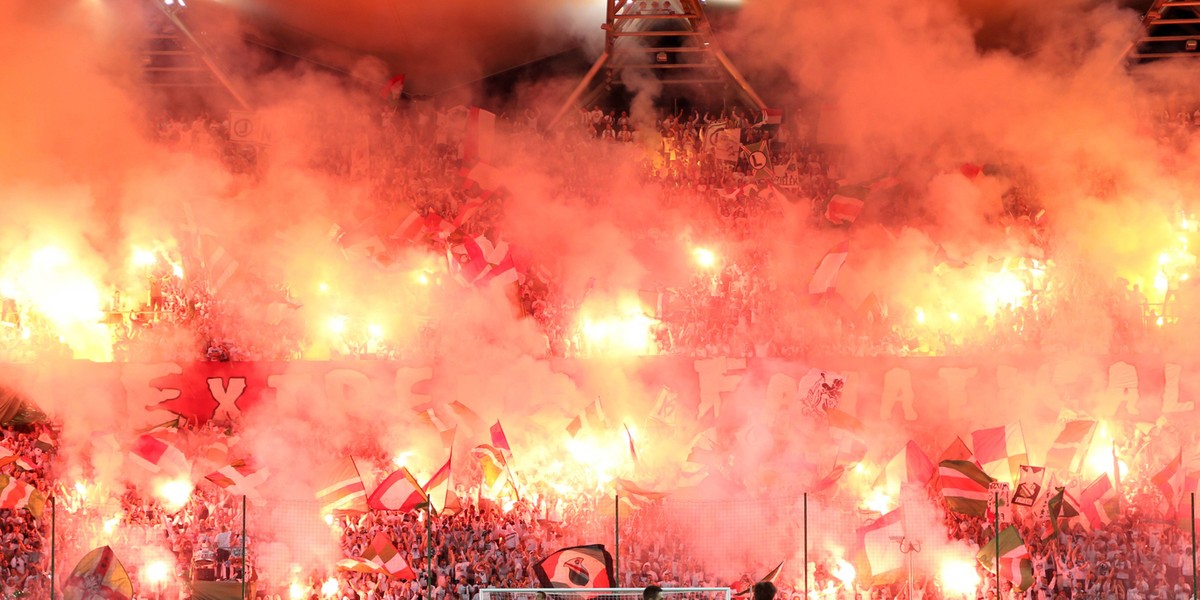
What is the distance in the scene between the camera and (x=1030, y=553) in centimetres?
1175

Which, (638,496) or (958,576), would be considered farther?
(638,496)

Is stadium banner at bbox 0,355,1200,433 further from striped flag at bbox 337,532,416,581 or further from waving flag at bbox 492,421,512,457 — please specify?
striped flag at bbox 337,532,416,581

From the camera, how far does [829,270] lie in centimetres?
1491

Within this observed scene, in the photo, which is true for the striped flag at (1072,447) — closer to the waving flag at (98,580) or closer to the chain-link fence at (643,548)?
the chain-link fence at (643,548)

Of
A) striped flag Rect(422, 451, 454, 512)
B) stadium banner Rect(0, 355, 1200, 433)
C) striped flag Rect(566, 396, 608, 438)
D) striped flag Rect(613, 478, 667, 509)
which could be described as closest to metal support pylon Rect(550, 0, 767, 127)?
stadium banner Rect(0, 355, 1200, 433)

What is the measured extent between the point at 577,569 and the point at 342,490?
2.63 m

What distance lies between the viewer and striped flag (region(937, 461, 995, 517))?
11805mm

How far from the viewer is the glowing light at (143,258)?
15812mm

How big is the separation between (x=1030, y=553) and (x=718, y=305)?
4.77 meters

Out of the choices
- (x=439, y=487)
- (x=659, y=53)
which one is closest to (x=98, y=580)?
(x=439, y=487)

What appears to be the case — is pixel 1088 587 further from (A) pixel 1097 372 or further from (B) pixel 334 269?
(B) pixel 334 269

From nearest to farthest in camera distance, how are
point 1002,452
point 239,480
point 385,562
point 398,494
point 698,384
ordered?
point 385,562
point 398,494
point 239,480
point 1002,452
point 698,384

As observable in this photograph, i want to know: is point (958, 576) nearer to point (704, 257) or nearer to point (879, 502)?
point (879, 502)

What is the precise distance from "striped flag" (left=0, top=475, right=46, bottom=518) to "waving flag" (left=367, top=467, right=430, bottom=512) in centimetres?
347
